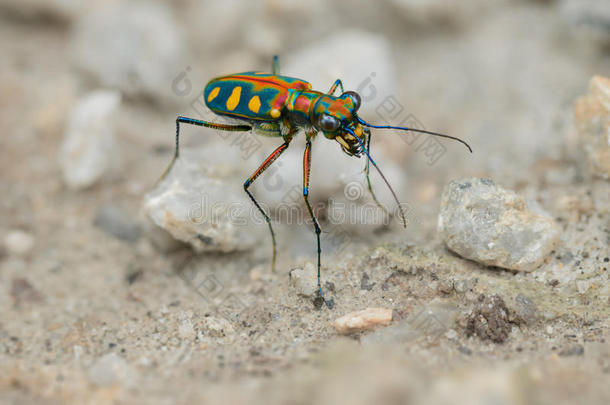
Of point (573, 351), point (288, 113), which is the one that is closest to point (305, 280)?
point (288, 113)

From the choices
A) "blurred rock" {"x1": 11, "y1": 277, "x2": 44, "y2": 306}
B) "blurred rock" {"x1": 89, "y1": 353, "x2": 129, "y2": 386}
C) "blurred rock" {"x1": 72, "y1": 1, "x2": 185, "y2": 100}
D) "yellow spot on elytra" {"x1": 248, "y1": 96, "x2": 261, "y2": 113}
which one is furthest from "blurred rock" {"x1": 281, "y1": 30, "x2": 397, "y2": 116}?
"blurred rock" {"x1": 89, "y1": 353, "x2": 129, "y2": 386}

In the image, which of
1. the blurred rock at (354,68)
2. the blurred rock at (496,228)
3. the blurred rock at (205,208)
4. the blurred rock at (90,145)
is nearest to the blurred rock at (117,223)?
the blurred rock at (90,145)

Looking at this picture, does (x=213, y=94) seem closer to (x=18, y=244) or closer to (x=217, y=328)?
(x=217, y=328)

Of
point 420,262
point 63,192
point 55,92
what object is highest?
point 55,92

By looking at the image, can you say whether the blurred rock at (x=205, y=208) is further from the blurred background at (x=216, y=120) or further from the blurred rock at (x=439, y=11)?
the blurred rock at (x=439, y=11)

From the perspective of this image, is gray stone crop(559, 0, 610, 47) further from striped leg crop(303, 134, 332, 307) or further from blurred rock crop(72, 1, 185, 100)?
blurred rock crop(72, 1, 185, 100)

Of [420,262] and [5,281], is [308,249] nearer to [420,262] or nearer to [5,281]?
[420,262]

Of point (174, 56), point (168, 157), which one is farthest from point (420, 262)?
point (174, 56)
